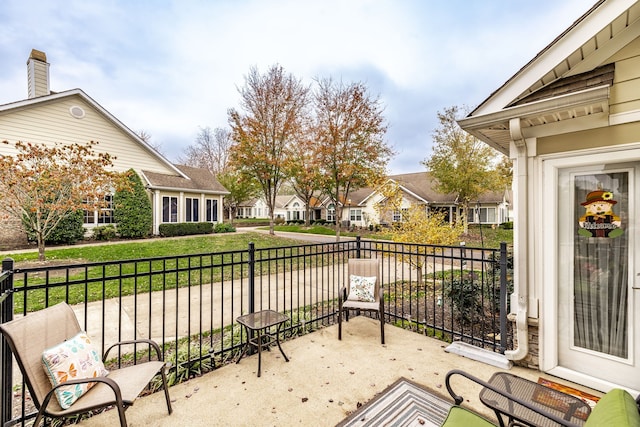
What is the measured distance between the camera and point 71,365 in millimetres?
2045

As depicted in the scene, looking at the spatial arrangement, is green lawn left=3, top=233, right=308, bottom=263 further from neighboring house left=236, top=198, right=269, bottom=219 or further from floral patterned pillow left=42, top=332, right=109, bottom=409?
neighboring house left=236, top=198, right=269, bottom=219

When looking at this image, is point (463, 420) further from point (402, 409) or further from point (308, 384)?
point (308, 384)

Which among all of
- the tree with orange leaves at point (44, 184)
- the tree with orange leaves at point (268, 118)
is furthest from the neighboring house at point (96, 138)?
the tree with orange leaves at point (268, 118)

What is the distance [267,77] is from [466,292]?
16119 millimetres

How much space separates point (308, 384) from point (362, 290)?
1733 millimetres

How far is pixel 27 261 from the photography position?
29.7 ft

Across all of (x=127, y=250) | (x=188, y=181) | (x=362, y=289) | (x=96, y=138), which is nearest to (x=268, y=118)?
(x=188, y=181)

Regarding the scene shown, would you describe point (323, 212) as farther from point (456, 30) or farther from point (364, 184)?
point (456, 30)

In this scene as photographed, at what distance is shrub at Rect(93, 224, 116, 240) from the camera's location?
44.5ft

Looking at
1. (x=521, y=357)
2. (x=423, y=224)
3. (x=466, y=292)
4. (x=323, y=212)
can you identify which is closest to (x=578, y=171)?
(x=521, y=357)

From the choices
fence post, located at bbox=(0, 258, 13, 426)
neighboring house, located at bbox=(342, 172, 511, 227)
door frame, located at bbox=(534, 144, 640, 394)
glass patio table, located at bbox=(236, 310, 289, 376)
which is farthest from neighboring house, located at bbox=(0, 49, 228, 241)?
door frame, located at bbox=(534, 144, 640, 394)

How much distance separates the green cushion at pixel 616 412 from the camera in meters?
1.23

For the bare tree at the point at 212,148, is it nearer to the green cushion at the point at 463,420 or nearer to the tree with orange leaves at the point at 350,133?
the tree with orange leaves at the point at 350,133

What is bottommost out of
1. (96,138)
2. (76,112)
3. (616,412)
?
(616,412)
